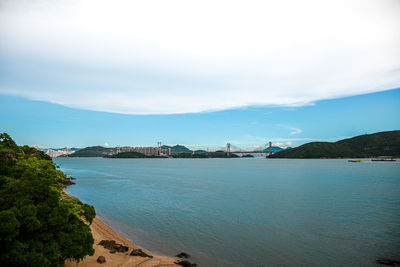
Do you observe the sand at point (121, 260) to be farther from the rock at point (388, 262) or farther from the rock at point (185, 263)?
the rock at point (388, 262)

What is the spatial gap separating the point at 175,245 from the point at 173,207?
44.7 ft

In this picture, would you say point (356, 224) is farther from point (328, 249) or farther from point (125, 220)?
point (125, 220)

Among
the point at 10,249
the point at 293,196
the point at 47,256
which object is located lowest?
the point at 293,196

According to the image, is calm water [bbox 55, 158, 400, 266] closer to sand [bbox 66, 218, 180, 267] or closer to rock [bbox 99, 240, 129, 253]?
sand [bbox 66, 218, 180, 267]

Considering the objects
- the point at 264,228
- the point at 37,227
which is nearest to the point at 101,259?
the point at 37,227

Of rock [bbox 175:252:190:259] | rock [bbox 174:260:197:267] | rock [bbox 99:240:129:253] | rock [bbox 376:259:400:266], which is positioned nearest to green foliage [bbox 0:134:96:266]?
rock [bbox 99:240:129:253]

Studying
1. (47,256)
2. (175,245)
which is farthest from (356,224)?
(47,256)

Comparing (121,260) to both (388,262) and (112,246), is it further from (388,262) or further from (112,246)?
(388,262)

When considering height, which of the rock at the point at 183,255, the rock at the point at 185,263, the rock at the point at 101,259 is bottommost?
the rock at the point at 183,255

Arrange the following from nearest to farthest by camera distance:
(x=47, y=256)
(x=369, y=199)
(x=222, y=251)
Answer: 1. (x=47, y=256)
2. (x=222, y=251)
3. (x=369, y=199)

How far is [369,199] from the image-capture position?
36.0 meters

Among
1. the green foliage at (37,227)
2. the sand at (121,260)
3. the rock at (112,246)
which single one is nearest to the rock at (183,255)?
the sand at (121,260)

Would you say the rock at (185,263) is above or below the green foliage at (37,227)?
below

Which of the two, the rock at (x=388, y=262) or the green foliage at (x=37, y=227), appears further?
the rock at (x=388, y=262)
